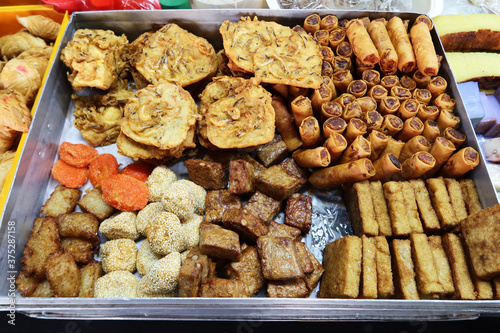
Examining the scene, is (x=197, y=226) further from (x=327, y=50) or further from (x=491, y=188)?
(x=491, y=188)

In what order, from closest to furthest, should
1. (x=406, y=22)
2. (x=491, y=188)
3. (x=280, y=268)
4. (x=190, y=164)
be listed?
1. (x=280, y=268)
2. (x=491, y=188)
3. (x=190, y=164)
4. (x=406, y=22)

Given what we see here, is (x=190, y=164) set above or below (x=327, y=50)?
below

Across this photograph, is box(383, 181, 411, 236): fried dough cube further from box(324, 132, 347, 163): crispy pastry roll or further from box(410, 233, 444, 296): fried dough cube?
box(324, 132, 347, 163): crispy pastry roll

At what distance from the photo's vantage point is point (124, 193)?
2678mm

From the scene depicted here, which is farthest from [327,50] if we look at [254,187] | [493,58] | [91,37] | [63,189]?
[63,189]

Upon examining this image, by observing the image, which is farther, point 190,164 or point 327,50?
point 327,50

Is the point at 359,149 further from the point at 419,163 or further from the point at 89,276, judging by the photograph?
the point at 89,276

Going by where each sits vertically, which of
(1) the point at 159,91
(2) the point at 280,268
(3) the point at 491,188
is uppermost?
(1) the point at 159,91

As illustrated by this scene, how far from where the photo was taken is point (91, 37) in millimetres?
3088

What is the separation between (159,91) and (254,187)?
115 cm

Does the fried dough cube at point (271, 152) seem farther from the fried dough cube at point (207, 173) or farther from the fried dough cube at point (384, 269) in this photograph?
the fried dough cube at point (384, 269)

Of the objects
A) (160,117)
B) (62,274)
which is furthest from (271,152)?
(62,274)

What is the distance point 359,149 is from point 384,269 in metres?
0.93

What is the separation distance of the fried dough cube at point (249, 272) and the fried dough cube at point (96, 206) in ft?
3.74
